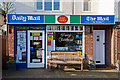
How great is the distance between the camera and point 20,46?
796cm

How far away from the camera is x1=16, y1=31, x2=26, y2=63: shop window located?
794 centimetres

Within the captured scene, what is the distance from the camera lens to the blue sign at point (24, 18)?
7482 mm

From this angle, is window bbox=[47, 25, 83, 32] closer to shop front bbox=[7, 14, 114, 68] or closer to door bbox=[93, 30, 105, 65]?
shop front bbox=[7, 14, 114, 68]

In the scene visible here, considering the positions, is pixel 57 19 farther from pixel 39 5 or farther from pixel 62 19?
pixel 39 5

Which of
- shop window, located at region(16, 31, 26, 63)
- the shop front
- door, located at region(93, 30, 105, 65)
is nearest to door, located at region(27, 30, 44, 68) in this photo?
the shop front

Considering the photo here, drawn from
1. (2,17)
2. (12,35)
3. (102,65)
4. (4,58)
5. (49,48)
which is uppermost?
(2,17)

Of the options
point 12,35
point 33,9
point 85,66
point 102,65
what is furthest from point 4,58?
point 102,65

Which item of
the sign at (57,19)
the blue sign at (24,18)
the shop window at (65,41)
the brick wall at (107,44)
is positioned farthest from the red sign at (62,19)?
the brick wall at (107,44)

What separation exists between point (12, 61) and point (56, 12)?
380 cm

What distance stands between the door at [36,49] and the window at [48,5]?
1.60 metres

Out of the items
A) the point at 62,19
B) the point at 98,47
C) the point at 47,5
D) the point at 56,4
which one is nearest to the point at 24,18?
the point at 47,5

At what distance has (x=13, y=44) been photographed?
7832mm

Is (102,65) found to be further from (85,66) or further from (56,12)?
(56,12)

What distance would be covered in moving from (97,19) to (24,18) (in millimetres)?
3980
